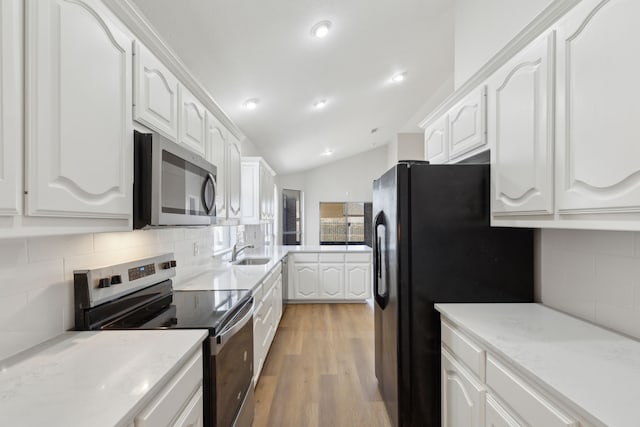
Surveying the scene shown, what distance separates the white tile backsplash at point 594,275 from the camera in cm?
122

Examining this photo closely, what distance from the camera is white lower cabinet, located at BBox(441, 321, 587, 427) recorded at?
91 cm

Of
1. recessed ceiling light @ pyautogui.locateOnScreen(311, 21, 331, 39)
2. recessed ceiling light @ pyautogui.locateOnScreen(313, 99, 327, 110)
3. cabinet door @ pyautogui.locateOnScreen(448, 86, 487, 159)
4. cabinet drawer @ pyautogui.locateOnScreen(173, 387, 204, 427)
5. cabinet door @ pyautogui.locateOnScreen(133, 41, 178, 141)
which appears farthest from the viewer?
recessed ceiling light @ pyautogui.locateOnScreen(313, 99, 327, 110)

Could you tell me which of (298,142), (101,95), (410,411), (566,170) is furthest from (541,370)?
(298,142)

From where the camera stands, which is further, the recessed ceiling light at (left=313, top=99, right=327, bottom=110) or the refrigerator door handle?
the recessed ceiling light at (left=313, top=99, right=327, bottom=110)

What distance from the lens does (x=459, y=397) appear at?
1420 mm

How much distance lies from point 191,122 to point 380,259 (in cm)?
150

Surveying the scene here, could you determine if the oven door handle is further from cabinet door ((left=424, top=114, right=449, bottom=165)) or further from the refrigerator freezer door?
cabinet door ((left=424, top=114, right=449, bottom=165))

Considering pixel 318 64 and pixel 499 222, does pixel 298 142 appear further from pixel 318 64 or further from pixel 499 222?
pixel 499 222

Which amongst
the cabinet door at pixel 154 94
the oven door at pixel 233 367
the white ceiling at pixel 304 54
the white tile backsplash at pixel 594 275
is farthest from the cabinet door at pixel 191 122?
the white tile backsplash at pixel 594 275

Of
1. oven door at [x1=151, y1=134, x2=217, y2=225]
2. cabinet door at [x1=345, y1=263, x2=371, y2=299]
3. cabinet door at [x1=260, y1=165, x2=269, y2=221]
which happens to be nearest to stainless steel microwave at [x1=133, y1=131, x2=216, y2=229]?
oven door at [x1=151, y1=134, x2=217, y2=225]

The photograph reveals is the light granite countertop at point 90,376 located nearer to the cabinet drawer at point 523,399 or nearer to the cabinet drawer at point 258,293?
the cabinet drawer at point 258,293

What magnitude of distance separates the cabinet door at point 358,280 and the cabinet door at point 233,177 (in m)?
2.46

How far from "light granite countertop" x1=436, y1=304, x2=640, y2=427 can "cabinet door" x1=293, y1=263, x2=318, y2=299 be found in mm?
3030

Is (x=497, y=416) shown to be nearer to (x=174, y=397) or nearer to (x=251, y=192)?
(x=174, y=397)
